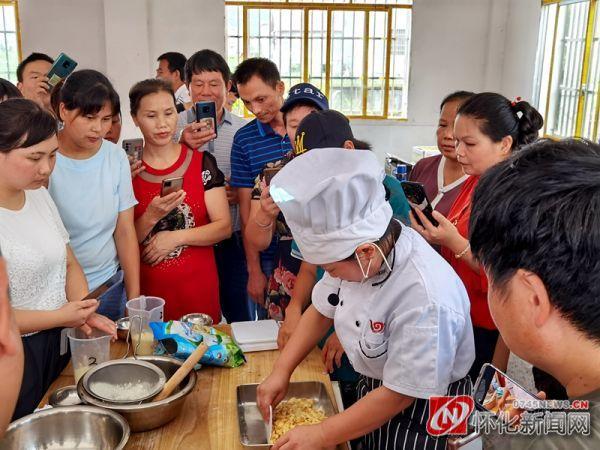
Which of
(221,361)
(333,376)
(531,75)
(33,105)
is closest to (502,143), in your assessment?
(333,376)

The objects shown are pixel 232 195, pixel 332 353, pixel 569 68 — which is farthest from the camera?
pixel 569 68

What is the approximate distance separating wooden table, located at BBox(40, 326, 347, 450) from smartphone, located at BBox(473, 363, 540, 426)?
353 mm

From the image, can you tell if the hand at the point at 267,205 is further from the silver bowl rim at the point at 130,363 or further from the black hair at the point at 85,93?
the silver bowl rim at the point at 130,363

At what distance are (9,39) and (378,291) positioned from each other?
22.6ft

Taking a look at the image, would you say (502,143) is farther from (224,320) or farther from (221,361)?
(224,320)

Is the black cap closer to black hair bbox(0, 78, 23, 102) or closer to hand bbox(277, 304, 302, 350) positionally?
hand bbox(277, 304, 302, 350)

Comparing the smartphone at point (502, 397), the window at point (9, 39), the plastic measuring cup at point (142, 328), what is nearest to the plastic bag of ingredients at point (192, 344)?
the plastic measuring cup at point (142, 328)

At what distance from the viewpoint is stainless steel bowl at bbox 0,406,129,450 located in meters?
1.17

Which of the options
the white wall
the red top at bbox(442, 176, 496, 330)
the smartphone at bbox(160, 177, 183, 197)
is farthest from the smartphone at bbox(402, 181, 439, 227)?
the white wall

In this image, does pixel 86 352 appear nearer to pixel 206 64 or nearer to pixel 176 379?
pixel 176 379

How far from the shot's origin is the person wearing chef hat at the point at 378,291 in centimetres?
115

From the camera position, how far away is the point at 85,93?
76.7 inches

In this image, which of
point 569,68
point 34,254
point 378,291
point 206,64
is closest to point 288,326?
point 378,291

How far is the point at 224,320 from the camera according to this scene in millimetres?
2734
